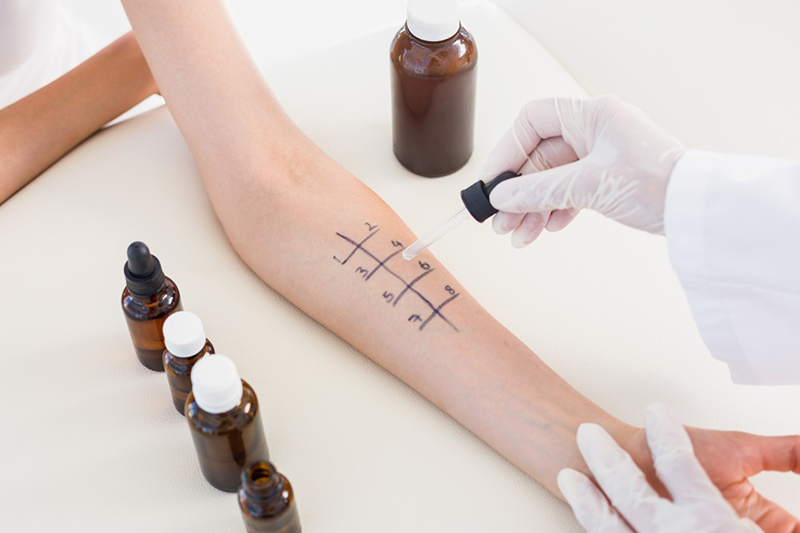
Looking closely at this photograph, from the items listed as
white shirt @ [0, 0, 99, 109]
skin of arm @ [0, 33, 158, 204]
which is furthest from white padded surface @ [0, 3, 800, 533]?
white shirt @ [0, 0, 99, 109]

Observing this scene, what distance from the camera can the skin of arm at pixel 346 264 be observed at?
3.21 ft

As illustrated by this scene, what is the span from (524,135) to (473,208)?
0.43 feet

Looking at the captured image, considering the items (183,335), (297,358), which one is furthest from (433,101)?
(183,335)

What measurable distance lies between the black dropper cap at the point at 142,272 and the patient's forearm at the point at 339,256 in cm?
22

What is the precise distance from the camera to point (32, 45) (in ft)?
5.67

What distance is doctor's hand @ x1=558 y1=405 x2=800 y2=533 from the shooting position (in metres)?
0.86

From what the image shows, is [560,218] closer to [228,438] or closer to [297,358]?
[297,358]

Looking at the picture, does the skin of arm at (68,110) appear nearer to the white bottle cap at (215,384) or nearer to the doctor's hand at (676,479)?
the white bottle cap at (215,384)

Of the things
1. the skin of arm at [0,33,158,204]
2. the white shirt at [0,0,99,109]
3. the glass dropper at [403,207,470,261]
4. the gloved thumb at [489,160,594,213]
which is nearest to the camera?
the gloved thumb at [489,160,594,213]

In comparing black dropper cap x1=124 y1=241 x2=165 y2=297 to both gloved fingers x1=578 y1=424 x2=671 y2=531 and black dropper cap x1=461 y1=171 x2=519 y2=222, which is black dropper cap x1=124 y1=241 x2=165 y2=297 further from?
gloved fingers x1=578 y1=424 x2=671 y2=531

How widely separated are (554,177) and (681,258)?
7.1 inches

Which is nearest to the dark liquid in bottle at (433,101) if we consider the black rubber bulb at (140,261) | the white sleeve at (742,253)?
A: the white sleeve at (742,253)

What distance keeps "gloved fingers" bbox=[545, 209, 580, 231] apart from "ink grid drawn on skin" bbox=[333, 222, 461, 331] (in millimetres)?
168

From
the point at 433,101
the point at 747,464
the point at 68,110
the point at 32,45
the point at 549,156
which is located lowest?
the point at 747,464
